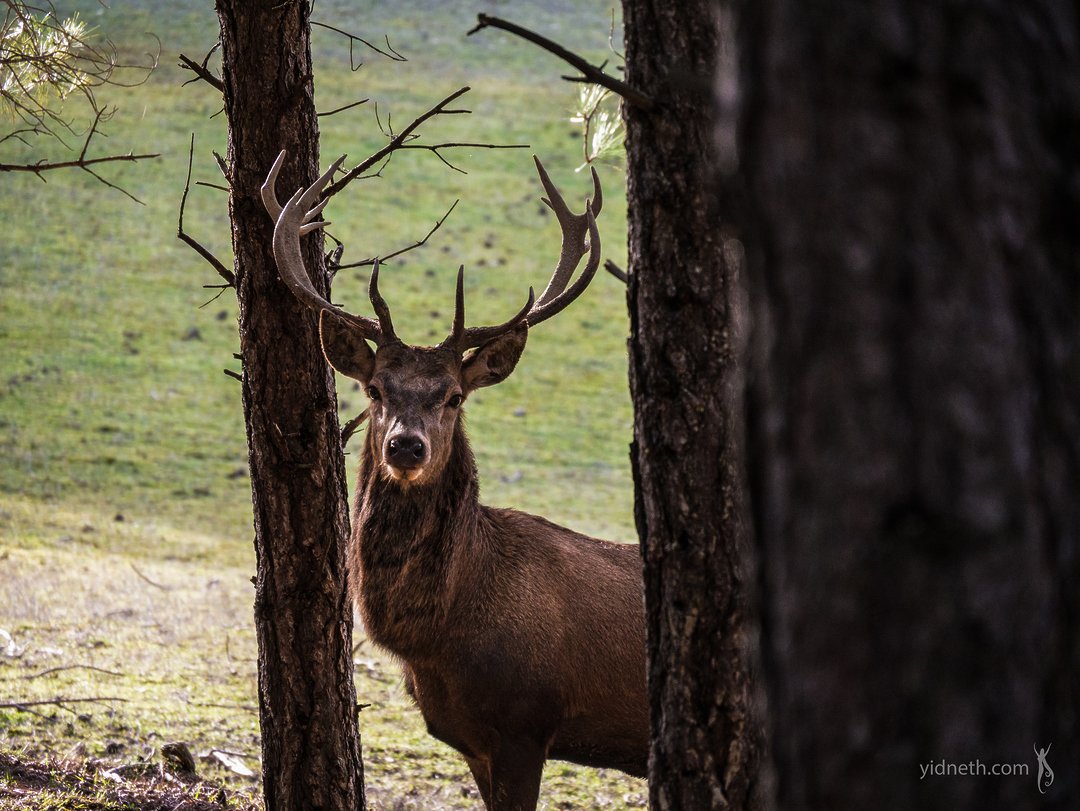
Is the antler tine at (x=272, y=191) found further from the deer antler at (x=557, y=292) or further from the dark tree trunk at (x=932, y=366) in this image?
the dark tree trunk at (x=932, y=366)

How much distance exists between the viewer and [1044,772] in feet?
4.66

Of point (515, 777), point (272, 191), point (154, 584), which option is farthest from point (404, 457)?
point (154, 584)

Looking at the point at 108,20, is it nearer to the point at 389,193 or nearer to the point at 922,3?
the point at 389,193

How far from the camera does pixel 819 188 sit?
56.2 inches

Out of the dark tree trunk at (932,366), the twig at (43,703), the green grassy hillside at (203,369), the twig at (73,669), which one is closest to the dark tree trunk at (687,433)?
the dark tree trunk at (932,366)

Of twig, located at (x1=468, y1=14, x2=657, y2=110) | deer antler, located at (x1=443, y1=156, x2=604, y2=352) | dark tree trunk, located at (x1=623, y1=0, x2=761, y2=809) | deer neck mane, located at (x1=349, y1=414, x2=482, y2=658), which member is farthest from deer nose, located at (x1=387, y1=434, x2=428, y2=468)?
twig, located at (x1=468, y1=14, x2=657, y2=110)

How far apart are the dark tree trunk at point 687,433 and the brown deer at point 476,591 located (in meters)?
2.02

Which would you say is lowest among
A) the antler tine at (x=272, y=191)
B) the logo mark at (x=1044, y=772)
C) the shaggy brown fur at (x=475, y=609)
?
the shaggy brown fur at (x=475, y=609)

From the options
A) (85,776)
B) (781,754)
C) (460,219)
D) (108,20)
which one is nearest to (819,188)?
(781,754)

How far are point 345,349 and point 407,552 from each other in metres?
0.86

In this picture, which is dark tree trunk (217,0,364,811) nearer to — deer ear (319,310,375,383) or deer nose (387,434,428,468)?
deer ear (319,310,375,383)

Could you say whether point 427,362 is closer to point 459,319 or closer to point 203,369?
point 459,319

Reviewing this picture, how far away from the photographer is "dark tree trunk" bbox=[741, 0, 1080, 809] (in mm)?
1386

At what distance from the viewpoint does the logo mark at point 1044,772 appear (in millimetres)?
1420
